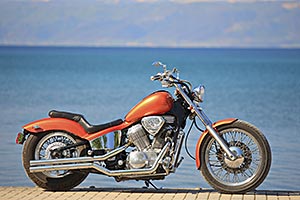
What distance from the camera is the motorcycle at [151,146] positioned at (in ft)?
31.1

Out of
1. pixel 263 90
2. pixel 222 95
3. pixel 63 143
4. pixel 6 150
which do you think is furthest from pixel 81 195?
pixel 263 90

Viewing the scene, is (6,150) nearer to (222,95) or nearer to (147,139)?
(147,139)

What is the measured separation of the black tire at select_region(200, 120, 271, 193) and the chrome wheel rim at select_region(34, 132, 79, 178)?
1353 millimetres

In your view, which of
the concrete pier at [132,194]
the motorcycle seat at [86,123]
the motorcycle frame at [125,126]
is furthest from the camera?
the motorcycle seat at [86,123]

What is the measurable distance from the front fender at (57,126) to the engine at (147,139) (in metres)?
0.53

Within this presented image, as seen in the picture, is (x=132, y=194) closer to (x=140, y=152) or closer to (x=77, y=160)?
(x=140, y=152)

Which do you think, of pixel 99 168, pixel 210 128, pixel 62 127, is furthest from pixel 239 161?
pixel 62 127

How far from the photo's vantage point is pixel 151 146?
952 cm

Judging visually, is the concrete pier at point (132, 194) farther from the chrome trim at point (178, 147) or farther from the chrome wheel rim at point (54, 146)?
the chrome trim at point (178, 147)

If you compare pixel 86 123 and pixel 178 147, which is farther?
pixel 86 123

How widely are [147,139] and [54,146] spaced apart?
3.19 feet

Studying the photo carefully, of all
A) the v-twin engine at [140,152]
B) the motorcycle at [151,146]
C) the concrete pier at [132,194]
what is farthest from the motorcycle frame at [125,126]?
the concrete pier at [132,194]

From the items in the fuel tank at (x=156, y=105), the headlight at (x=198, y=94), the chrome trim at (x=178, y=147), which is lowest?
the chrome trim at (x=178, y=147)

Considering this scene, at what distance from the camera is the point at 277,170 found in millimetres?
13633
